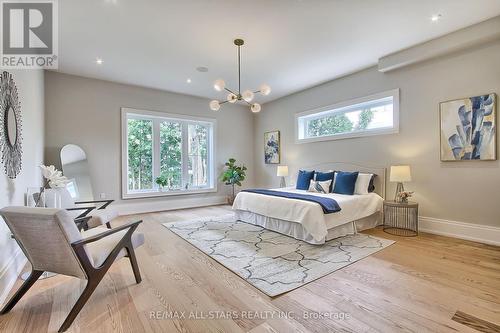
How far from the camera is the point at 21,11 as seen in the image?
2.58 metres

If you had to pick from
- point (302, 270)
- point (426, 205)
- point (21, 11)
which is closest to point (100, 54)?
point (21, 11)

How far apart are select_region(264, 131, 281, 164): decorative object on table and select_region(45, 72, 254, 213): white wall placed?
72.4 inches

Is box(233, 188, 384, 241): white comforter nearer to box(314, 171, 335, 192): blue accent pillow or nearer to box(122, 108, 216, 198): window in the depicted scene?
box(314, 171, 335, 192): blue accent pillow

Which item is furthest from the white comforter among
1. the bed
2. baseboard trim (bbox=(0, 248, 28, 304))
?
baseboard trim (bbox=(0, 248, 28, 304))

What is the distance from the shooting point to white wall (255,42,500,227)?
318cm

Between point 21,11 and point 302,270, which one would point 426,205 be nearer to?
point 302,270

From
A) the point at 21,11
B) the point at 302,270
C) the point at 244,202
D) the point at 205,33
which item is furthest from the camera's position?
the point at 244,202

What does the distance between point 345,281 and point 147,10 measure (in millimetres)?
3565

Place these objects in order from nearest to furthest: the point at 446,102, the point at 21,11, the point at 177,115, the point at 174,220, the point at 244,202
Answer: the point at 21,11, the point at 446,102, the point at 244,202, the point at 174,220, the point at 177,115

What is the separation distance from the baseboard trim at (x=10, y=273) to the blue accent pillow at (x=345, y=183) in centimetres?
431

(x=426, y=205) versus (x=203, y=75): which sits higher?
(x=203, y=75)

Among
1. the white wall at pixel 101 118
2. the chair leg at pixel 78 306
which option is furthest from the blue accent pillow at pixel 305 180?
the chair leg at pixel 78 306

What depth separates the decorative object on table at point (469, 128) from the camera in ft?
10.2

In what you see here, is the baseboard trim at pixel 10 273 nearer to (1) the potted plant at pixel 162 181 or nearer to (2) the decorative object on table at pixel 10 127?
(2) the decorative object on table at pixel 10 127
